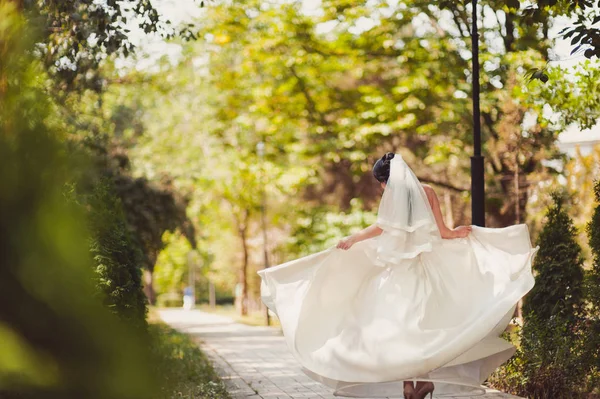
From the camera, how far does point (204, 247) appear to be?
224 ft

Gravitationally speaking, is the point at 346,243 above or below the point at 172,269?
below

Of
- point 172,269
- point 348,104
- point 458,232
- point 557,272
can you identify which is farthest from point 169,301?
point 458,232

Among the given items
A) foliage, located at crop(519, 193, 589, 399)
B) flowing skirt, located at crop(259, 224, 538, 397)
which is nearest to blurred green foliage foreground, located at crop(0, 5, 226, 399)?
flowing skirt, located at crop(259, 224, 538, 397)

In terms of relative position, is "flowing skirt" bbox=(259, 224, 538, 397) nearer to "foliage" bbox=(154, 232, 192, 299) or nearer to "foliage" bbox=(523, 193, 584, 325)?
"foliage" bbox=(523, 193, 584, 325)

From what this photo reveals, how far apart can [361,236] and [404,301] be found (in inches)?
29.3

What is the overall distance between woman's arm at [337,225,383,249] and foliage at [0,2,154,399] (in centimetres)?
531

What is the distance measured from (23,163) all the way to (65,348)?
611 millimetres

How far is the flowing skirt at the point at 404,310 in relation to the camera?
24.9 feet

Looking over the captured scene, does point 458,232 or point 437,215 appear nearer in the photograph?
point 437,215

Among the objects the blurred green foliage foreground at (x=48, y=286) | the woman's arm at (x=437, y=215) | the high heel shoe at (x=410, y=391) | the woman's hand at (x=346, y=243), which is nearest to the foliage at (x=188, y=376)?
the woman's hand at (x=346, y=243)

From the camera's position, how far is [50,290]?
283 centimetres

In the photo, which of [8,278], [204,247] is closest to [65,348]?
[8,278]

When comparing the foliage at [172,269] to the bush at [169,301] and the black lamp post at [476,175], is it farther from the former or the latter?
the black lamp post at [476,175]

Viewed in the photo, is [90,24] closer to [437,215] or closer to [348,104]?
[437,215]
